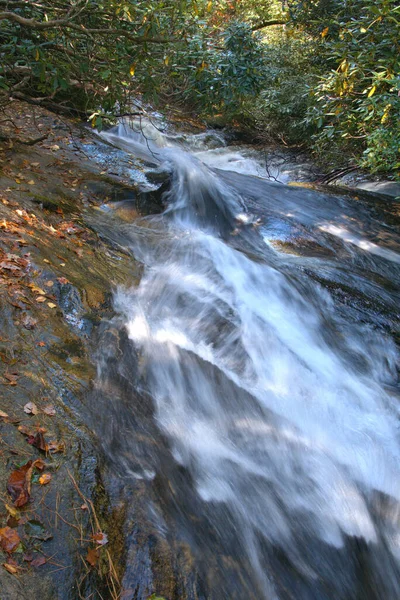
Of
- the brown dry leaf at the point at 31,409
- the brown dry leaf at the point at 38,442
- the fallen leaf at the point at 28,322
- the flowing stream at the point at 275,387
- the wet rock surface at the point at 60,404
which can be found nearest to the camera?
the wet rock surface at the point at 60,404

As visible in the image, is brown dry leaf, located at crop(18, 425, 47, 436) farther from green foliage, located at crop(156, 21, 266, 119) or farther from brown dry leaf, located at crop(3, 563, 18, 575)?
green foliage, located at crop(156, 21, 266, 119)

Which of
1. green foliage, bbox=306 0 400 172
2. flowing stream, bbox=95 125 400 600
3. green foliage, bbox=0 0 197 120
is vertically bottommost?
flowing stream, bbox=95 125 400 600

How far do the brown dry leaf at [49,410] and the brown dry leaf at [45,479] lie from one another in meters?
0.46

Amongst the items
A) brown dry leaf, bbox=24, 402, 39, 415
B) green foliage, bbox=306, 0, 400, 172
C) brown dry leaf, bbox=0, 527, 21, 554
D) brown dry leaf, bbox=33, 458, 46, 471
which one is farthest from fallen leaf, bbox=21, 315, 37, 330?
green foliage, bbox=306, 0, 400, 172

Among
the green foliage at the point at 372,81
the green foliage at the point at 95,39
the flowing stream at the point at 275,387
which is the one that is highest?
the green foliage at the point at 372,81

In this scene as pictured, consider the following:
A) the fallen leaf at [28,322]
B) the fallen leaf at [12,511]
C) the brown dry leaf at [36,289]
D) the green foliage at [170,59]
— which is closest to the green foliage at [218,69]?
the green foliage at [170,59]

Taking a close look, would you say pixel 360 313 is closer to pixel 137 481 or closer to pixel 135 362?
pixel 135 362

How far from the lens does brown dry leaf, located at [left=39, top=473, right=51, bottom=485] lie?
2600 mm

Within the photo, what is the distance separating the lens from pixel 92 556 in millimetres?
2410

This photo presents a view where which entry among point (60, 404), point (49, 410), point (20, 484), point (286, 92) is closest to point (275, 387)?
point (60, 404)

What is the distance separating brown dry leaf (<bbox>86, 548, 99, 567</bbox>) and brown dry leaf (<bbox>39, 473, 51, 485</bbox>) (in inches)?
16.9

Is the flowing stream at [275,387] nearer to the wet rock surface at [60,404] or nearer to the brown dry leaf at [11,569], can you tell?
the wet rock surface at [60,404]

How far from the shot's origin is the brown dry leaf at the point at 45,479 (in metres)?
2.60

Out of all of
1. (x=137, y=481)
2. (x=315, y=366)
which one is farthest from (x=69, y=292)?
(x=315, y=366)
